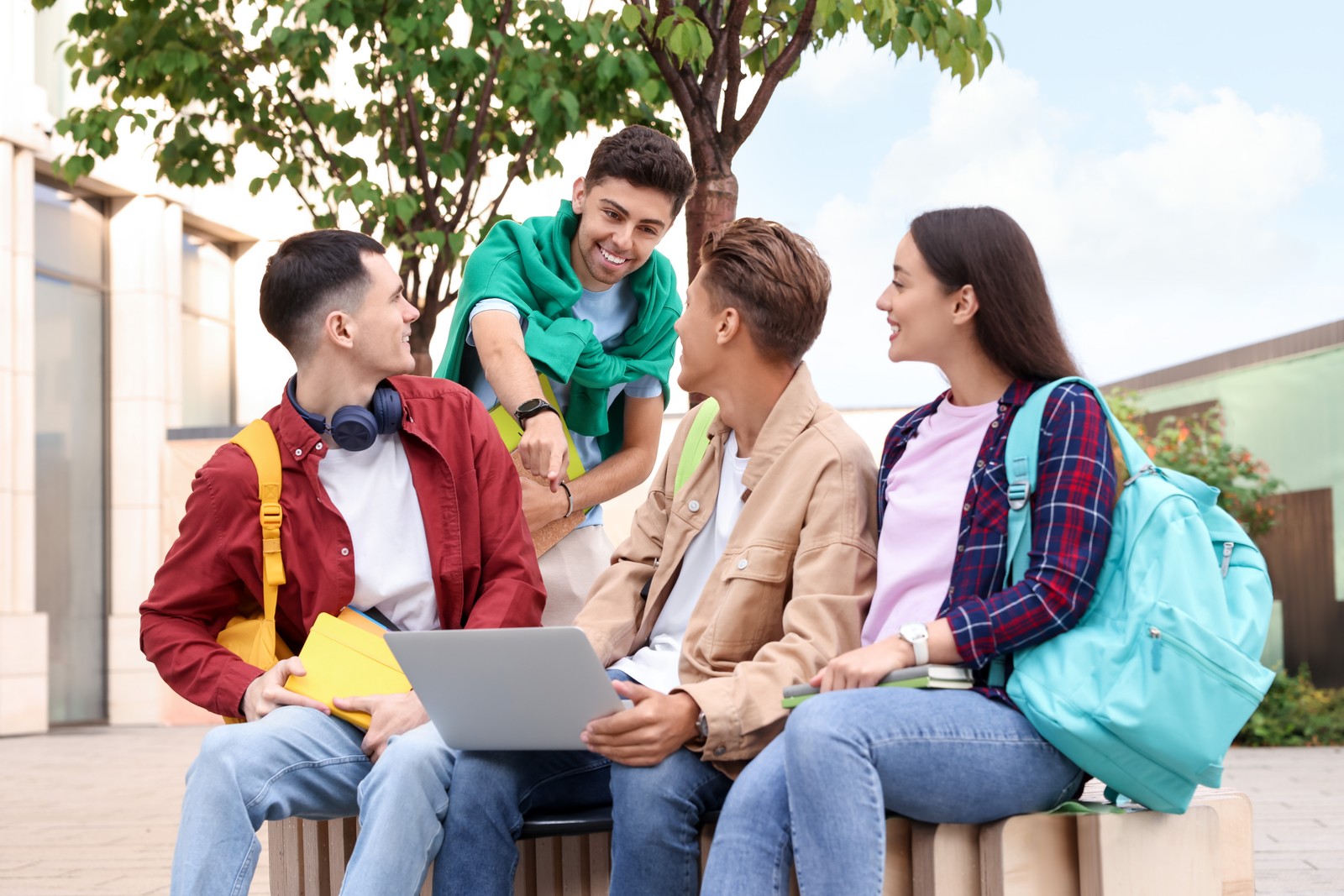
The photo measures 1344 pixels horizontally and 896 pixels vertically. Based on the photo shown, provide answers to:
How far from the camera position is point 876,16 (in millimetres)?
4816

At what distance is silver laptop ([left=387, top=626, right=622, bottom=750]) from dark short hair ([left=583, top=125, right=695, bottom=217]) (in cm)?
158

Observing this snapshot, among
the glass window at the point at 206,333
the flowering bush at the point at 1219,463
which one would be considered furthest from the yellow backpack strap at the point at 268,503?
the glass window at the point at 206,333

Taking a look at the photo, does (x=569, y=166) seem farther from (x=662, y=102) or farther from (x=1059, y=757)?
(x=1059, y=757)

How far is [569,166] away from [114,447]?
6.42 meters

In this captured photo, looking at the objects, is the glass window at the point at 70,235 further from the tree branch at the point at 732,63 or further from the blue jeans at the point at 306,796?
the blue jeans at the point at 306,796

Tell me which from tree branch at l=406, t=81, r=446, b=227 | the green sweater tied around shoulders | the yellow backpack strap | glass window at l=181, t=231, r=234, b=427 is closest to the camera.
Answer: the yellow backpack strap

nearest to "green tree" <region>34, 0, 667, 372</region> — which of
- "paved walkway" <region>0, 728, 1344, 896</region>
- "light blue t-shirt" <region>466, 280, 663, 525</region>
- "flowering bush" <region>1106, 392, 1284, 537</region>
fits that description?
"paved walkway" <region>0, 728, 1344, 896</region>

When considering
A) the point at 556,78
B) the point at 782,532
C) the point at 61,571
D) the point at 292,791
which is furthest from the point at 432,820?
the point at 61,571

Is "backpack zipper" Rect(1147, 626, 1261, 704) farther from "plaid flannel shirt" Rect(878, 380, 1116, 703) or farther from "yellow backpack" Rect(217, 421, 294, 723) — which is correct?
"yellow backpack" Rect(217, 421, 294, 723)

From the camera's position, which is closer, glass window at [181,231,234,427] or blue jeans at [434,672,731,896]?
blue jeans at [434,672,731,896]

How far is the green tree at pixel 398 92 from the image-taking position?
6832mm

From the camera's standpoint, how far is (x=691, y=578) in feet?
10.1

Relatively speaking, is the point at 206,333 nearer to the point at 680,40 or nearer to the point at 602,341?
the point at 680,40

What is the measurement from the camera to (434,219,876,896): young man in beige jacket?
102 inches
